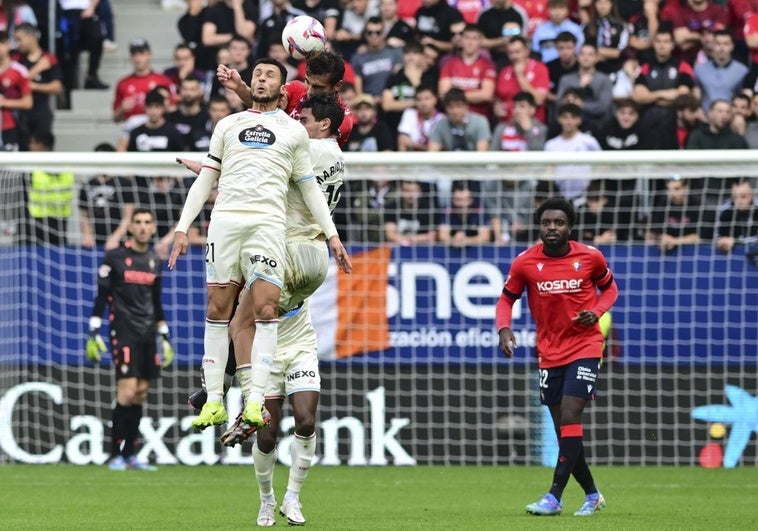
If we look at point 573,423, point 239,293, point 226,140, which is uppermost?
point 226,140

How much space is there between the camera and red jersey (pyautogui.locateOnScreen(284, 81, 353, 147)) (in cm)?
1023

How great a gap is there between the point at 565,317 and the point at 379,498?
262 centimetres

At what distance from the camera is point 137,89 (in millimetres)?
20156

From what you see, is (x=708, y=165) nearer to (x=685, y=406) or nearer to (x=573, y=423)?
(x=685, y=406)

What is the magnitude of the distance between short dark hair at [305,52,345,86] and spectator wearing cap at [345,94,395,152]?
7782 mm

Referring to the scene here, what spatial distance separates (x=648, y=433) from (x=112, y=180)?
6922 mm

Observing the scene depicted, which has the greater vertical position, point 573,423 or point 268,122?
point 268,122

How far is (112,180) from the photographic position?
17.4 m

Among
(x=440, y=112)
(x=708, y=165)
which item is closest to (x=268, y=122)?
(x=708, y=165)

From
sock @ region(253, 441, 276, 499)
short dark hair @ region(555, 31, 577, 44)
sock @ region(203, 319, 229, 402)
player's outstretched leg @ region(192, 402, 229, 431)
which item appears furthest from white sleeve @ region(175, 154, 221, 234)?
short dark hair @ region(555, 31, 577, 44)

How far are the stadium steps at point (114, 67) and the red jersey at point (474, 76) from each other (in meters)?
5.04

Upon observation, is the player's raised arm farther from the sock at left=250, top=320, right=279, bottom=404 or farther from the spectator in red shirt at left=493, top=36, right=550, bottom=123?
the spectator in red shirt at left=493, top=36, right=550, bottom=123

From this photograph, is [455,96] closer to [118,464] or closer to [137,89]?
[137,89]

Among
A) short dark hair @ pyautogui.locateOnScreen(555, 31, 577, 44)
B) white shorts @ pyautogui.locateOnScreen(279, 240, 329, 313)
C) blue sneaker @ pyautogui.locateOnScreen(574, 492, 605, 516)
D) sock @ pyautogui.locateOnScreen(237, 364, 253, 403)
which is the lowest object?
blue sneaker @ pyautogui.locateOnScreen(574, 492, 605, 516)
